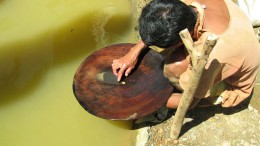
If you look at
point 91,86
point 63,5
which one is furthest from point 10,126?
point 63,5

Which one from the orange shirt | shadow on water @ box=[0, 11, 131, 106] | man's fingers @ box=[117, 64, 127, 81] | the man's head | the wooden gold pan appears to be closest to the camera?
the man's head

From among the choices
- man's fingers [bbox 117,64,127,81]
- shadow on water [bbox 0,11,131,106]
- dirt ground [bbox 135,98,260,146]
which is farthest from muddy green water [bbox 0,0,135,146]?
man's fingers [bbox 117,64,127,81]

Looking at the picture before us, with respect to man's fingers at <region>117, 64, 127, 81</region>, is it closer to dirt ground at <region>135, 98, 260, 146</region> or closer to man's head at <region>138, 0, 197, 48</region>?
dirt ground at <region>135, 98, 260, 146</region>

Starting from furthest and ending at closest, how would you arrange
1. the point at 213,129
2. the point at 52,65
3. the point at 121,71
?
the point at 52,65 < the point at 121,71 < the point at 213,129

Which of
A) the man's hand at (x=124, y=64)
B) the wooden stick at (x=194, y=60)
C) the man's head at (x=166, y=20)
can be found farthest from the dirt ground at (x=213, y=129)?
the man's head at (x=166, y=20)

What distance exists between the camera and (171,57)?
9.85 ft

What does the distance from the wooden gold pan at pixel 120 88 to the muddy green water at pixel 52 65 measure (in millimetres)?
336

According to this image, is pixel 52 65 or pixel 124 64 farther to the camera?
pixel 52 65

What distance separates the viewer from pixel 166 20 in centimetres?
252

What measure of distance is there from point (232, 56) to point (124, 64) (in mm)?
1100

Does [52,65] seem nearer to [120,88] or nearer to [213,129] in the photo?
[120,88]

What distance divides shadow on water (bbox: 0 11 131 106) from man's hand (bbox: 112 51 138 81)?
2.57 ft

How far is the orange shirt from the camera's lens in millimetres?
2721

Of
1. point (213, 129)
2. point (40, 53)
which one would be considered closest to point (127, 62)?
point (213, 129)
